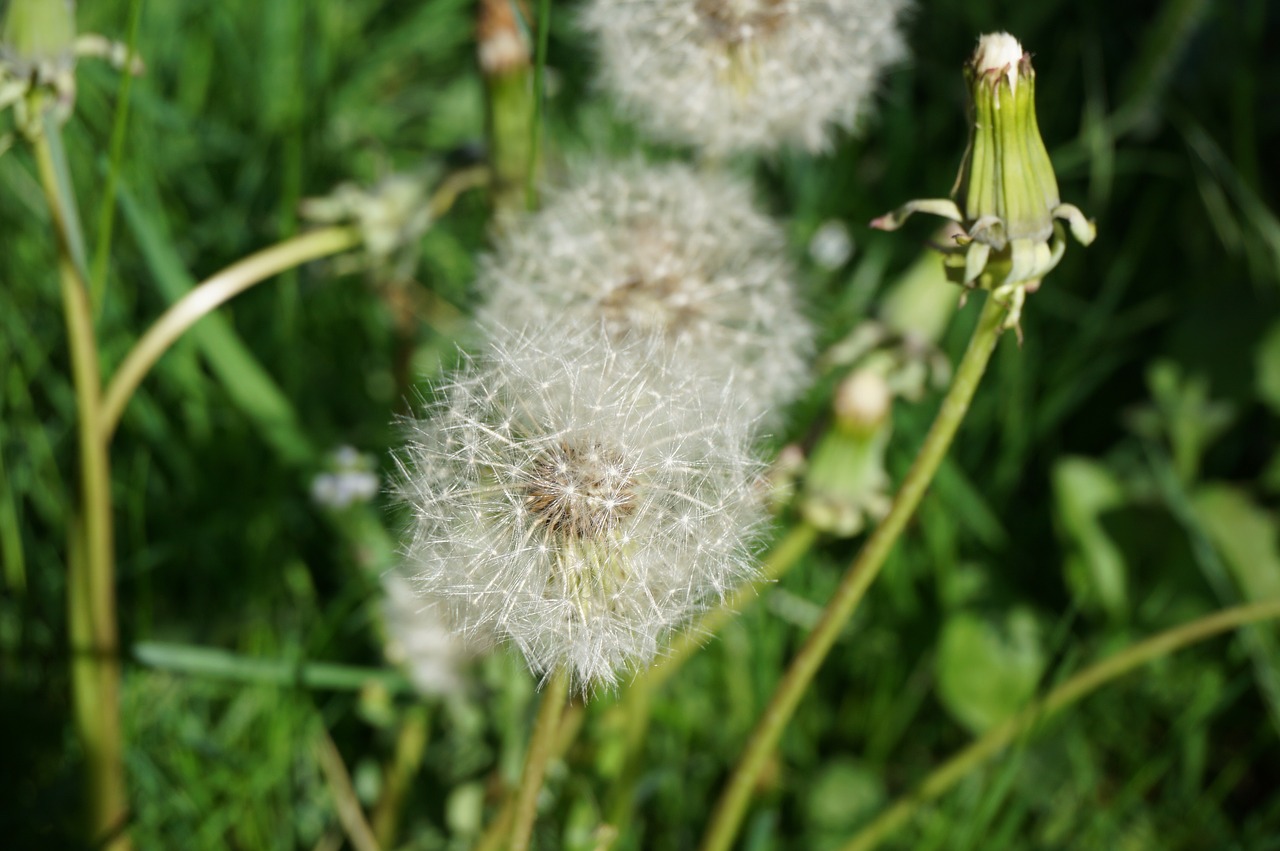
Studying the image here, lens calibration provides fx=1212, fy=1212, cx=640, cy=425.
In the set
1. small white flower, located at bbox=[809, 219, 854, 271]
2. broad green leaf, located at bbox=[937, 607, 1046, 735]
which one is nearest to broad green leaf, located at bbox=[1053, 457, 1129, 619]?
broad green leaf, located at bbox=[937, 607, 1046, 735]

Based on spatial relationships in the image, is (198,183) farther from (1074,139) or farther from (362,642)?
Result: (1074,139)

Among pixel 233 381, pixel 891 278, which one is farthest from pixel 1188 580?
pixel 233 381

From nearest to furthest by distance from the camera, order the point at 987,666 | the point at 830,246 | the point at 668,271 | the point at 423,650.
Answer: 1. the point at 668,271
2. the point at 423,650
3. the point at 987,666
4. the point at 830,246

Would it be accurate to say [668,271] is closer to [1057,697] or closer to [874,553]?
[874,553]

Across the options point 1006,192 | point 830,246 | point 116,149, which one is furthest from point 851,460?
point 116,149

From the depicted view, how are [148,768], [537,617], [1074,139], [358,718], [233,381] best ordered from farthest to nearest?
[1074,139] → [358,718] → [233,381] → [148,768] → [537,617]
